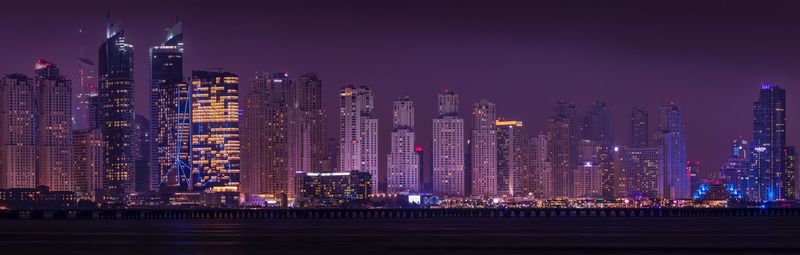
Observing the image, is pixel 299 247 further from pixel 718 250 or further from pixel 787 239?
pixel 787 239

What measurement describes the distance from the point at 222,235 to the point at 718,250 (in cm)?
4158

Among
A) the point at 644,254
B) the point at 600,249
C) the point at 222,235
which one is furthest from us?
A: the point at 222,235

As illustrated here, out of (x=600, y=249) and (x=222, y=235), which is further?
(x=222, y=235)

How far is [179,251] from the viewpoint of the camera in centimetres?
7900

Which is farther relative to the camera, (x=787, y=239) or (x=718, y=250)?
(x=787, y=239)

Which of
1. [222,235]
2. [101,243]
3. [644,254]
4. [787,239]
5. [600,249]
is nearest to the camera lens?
[644,254]

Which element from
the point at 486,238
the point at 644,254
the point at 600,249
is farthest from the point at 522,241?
the point at 644,254

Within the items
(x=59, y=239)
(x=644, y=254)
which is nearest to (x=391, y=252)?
(x=644, y=254)

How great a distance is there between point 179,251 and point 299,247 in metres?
7.74

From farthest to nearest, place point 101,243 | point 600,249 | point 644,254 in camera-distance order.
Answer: point 101,243, point 600,249, point 644,254

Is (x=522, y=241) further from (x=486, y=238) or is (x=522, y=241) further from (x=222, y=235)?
(x=222, y=235)

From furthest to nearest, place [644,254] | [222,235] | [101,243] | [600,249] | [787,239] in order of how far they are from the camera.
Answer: [222,235] < [787,239] < [101,243] < [600,249] < [644,254]

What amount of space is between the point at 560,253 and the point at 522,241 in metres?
15.9

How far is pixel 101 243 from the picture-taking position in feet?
296
